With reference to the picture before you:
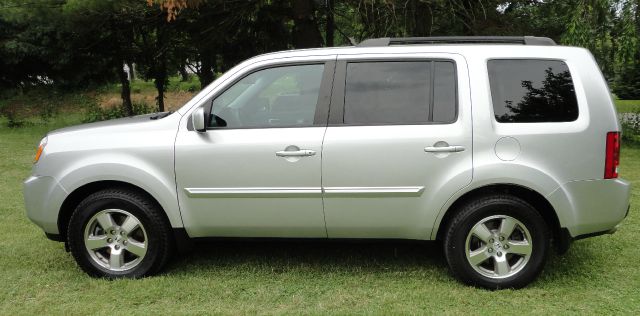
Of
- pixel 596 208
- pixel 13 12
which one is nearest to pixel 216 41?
pixel 13 12

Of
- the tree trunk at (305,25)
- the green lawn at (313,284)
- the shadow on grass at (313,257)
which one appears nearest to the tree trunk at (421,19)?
the tree trunk at (305,25)

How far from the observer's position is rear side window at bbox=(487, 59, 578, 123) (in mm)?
3789

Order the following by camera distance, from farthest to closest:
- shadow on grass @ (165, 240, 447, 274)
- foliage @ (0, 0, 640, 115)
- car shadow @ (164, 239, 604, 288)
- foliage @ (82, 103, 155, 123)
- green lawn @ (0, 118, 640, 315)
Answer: foliage @ (82, 103, 155, 123), foliage @ (0, 0, 640, 115), shadow on grass @ (165, 240, 447, 274), car shadow @ (164, 239, 604, 288), green lawn @ (0, 118, 640, 315)

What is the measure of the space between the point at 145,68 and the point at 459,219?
1339 centimetres

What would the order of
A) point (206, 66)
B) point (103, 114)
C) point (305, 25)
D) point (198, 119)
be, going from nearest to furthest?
1. point (198, 119)
2. point (305, 25)
3. point (206, 66)
4. point (103, 114)

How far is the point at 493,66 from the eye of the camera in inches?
153

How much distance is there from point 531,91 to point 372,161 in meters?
1.17

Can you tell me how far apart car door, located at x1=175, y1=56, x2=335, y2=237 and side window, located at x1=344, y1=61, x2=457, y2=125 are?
20 centimetres

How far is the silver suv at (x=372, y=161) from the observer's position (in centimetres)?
376

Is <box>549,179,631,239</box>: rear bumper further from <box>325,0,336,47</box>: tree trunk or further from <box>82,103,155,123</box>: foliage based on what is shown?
<box>82,103,155,123</box>: foliage

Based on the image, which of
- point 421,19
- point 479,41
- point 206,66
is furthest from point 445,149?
point 206,66

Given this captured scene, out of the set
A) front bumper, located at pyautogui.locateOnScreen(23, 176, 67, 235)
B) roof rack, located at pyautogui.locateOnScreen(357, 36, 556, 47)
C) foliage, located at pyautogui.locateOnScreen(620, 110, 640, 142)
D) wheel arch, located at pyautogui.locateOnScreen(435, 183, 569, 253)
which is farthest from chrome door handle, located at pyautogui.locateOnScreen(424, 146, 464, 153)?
foliage, located at pyautogui.locateOnScreen(620, 110, 640, 142)

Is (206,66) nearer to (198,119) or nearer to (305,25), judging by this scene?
(305,25)

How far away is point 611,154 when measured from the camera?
375 centimetres
